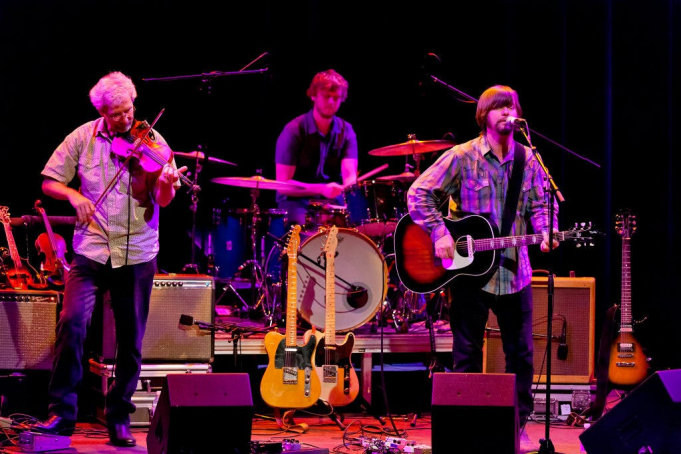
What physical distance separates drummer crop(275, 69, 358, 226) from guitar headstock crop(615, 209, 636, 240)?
2.28 metres

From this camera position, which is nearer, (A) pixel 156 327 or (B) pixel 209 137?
(A) pixel 156 327

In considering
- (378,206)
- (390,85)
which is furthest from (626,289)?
(390,85)

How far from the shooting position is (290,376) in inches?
227

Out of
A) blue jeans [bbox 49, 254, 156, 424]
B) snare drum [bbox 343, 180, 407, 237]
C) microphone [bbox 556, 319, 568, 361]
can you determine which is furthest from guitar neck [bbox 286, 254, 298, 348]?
microphone [bbox 556, 319, 568, 361]

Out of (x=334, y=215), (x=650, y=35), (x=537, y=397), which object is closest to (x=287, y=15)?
(x=334, y=215)

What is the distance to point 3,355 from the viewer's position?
227 inches

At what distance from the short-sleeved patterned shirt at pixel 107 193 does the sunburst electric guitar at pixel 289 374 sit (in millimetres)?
1160

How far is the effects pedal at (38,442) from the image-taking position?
4848 mm

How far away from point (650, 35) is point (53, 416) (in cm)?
578

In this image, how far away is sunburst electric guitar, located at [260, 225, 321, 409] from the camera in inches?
226

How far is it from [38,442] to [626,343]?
435 centimetres

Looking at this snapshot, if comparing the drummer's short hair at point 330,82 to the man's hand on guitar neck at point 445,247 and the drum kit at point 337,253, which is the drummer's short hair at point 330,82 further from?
the man's hand on guitar neck at point 445,247

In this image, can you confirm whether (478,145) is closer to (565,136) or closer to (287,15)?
(565,136)

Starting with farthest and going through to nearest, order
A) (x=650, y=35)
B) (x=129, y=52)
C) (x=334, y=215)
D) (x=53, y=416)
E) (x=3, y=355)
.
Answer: (x=129, y=52)
(x=650, y=35)
(x=334, y=215)
(x=3, y=355)
(x=53, y=416)
